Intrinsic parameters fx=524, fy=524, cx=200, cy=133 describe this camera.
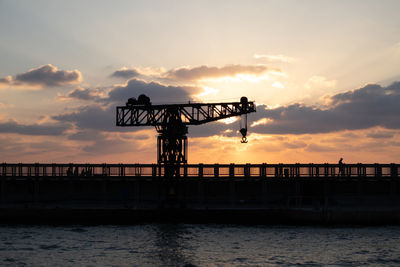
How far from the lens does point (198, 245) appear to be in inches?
1609

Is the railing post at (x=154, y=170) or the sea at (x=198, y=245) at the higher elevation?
the railing post at (x=154, y=170)

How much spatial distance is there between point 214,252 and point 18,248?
15.2 metres

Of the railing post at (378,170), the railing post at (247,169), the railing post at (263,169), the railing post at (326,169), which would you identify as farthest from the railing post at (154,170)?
the railing post at (378,170)

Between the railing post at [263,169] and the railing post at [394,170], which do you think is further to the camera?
the railing post at [263,169]

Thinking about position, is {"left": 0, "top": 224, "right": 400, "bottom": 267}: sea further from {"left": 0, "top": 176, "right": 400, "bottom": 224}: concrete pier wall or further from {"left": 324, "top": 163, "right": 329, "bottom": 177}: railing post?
{"left": 324, "top": 163, "right": 329, "bottom": 177}: railing post

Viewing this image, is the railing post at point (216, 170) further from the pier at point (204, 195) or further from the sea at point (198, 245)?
the sea at point (198, 245)

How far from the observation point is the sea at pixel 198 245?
3522 centimetres

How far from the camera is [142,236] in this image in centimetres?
4562

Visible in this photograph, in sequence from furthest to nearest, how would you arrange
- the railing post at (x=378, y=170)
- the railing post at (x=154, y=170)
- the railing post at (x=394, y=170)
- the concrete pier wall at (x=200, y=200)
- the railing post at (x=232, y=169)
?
the railing post at (x=154, y=170) < the railing post at (x=232, y=169) < the railing post at (x=394, y=170) < the railing post at (x=378, y=170) < the concrete pier wall at (x=200, y=200)

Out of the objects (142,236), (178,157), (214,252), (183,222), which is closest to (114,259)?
(214,252)

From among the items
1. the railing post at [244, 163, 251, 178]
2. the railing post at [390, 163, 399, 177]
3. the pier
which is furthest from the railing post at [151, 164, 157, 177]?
the railing post at [390, 163, 399, 177]

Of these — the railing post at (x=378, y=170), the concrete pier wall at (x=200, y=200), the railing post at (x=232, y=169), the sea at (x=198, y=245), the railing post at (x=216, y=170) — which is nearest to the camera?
the sea at (x=198, y=245)

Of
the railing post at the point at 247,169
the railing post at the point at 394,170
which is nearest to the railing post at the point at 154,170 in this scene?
the railing post at the point at 247,169

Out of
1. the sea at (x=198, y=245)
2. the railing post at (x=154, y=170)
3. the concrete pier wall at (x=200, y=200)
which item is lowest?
the sea at (x=198, y=245)
